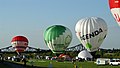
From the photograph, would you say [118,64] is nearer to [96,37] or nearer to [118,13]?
[96,37]

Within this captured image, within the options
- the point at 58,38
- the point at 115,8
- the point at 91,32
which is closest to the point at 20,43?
the point at 58,38

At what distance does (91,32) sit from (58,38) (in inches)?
437

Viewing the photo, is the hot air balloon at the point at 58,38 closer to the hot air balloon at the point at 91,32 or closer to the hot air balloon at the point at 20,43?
the hot air balloon at the point at 20,43

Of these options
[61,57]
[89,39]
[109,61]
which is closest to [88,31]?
[89,39]

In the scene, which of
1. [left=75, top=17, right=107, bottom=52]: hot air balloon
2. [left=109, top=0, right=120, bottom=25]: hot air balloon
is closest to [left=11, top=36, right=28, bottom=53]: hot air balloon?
[left=75, top=17, right=107, bottom=52]: hot air balloon

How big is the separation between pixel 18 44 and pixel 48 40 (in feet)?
28.3

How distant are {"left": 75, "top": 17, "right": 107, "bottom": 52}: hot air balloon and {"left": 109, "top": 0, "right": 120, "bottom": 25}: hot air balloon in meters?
22.2

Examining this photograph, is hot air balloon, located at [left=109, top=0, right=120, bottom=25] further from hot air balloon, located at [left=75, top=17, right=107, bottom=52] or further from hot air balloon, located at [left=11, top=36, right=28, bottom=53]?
hot air balloon, located at [left=11, top=36, right=28, bottom=53]

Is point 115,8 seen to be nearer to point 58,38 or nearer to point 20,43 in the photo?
point 58,38

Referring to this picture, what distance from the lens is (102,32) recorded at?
59125 mm

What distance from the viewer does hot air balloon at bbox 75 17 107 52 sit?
5828 centimetres

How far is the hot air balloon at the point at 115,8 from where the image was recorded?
35.0m

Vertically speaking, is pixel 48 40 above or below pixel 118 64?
above

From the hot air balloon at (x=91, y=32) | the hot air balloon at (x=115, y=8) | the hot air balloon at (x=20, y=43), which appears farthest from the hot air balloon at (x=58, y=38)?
the hot air balloon at (x=115, y=8)
